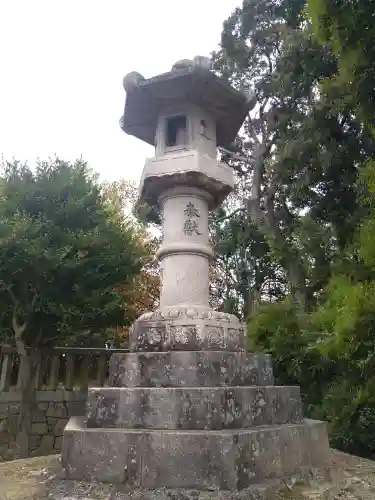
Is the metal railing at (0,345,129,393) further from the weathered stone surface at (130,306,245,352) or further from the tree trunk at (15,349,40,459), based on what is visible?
the weathered stone surface at (130,306,245,352)

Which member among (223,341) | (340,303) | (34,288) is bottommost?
(223,341)

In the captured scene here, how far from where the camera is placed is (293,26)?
9.57 metres

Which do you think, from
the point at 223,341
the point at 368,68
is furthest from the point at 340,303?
the point at 368,68

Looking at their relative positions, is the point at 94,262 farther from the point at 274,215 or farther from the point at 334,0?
the point at 334,0

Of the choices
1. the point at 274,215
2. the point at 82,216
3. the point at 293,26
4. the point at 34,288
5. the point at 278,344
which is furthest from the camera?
the point at 274,215

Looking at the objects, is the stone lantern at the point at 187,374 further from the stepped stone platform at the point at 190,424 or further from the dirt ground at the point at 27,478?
the dirt ground at the point at 27,478

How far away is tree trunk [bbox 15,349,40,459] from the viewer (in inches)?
290

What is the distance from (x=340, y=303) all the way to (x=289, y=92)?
6.37 metres

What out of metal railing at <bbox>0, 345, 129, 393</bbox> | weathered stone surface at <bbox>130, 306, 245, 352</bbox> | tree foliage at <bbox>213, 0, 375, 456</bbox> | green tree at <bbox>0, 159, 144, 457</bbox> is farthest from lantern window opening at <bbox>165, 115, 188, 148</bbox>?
metal railing at <bbox>0, 345, 129, 393</bbox>

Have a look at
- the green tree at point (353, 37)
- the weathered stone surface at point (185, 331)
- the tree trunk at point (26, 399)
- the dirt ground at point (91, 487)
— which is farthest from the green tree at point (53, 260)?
the green tree at point (353, 37)

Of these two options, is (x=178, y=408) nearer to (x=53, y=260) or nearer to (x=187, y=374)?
(x=187, y=374)

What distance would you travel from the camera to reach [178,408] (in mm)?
3158

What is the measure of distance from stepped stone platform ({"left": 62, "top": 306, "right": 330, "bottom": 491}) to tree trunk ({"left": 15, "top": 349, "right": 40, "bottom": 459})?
4565 millimetres

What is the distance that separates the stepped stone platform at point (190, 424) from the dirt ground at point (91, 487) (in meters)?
0.13
